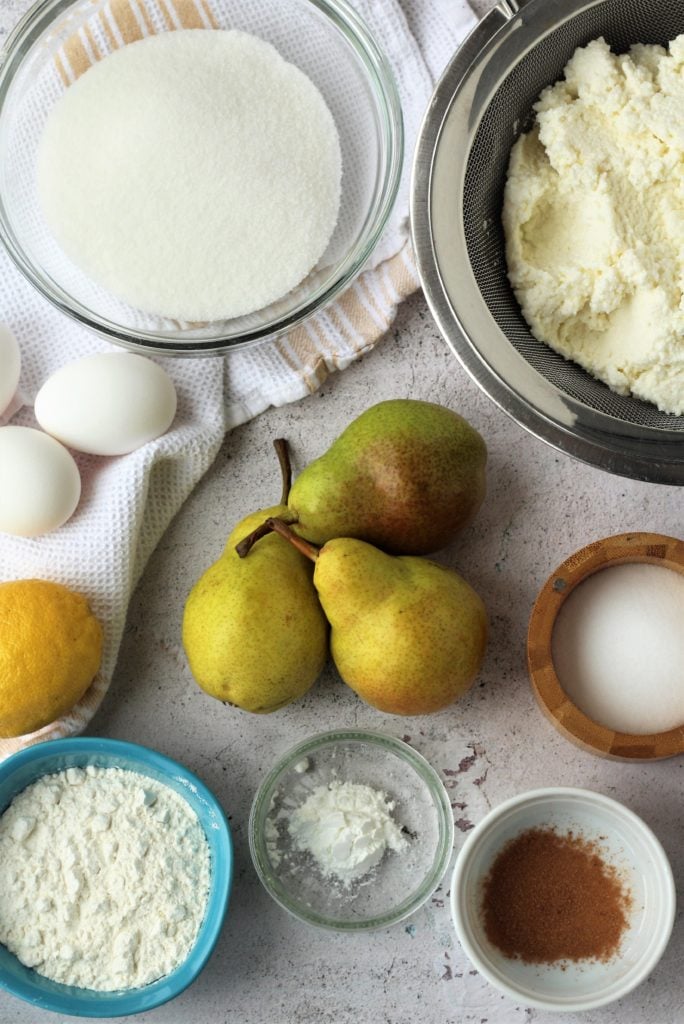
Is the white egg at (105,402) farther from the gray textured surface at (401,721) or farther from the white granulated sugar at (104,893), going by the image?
the white granulated sugar at (104,893)

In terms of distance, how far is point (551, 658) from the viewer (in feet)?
4.02

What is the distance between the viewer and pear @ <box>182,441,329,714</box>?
Result: 3.75ft

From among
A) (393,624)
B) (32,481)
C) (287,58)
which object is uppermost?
(287,58)

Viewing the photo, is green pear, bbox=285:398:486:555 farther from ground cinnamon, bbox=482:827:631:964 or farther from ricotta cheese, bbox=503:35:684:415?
ground cinnamon, bbox=482:827:631:964

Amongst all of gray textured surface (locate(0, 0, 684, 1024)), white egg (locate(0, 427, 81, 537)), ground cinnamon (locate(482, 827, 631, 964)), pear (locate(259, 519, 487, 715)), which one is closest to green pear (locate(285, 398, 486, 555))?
pear (locate(259, 519, 487, 715))

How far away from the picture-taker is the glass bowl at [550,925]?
3.89 feet

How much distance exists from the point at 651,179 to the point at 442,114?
24 cm

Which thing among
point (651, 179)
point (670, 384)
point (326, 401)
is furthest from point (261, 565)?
point (651, 179)

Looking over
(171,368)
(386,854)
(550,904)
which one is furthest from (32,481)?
(550,904)

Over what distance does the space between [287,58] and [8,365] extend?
530mm

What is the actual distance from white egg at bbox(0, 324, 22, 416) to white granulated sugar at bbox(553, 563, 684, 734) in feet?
2.43

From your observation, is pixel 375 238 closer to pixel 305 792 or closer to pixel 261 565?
pixel 261 565

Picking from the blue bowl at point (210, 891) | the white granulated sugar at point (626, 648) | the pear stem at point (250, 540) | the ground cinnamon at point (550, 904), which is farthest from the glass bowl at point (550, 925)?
the pear stem at point (250, 540)

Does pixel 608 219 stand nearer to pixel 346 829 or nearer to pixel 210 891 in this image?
pixel 346 829
